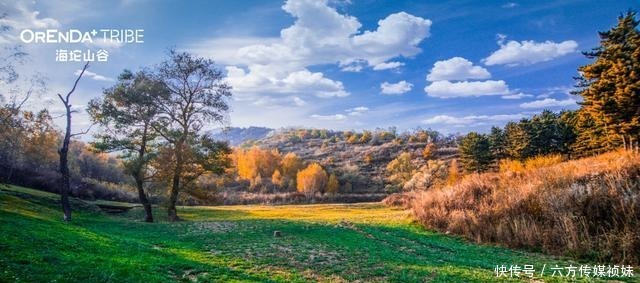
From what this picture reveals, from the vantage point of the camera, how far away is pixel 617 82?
43.1m

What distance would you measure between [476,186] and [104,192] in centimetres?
5414

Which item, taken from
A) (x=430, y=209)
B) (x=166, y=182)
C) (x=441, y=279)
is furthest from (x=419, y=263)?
(x=166, y=182)

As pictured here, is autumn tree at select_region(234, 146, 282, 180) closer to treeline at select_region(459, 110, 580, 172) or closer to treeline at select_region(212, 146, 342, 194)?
treeline at select_region(212, 146, 342, 194)

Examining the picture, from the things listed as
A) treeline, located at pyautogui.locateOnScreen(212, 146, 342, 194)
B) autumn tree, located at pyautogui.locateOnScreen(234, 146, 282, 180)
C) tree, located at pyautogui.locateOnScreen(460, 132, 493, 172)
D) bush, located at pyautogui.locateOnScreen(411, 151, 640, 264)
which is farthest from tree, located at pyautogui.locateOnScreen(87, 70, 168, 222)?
autumn tree, located at pyautogui.locateOnScreen(234, 146, 282, 180)

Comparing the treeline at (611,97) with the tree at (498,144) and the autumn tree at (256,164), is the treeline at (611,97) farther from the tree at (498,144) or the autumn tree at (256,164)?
the autumn tree at (256,164)

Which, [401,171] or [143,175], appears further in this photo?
[401,171]

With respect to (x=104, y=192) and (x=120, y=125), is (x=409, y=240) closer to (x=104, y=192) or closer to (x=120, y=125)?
(x=120, y=125)

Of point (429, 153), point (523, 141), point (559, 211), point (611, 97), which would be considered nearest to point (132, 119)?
point (559, 211)

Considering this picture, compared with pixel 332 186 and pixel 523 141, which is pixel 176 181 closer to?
pixel 523 141

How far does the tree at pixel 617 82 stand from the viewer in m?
41.9

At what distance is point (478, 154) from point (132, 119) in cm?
7089

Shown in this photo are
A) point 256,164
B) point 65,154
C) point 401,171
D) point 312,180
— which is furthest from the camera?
point 256,164

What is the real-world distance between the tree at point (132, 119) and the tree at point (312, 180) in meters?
70.6

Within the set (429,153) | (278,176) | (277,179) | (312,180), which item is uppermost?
(429,153)
